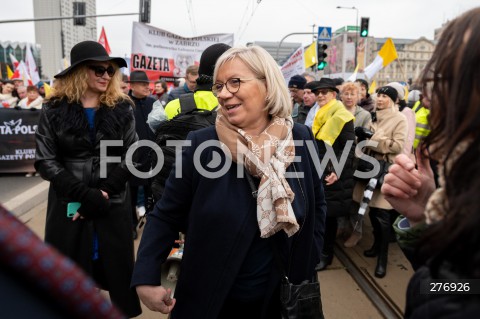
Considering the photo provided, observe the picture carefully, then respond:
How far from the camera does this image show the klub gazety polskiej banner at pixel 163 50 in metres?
7.34

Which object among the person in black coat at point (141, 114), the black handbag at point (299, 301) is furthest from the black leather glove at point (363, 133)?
the black handbag at point (299, 301)

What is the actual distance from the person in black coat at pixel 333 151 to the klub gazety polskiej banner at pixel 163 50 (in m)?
4.18

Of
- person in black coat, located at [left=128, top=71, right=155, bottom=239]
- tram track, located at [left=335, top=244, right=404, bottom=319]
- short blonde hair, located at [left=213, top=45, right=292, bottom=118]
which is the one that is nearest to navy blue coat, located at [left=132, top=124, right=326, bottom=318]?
short blonde hair, located at [left=213, top=45, right=292, bottom=118]

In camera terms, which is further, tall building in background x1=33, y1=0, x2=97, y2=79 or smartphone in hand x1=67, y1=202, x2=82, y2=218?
tall building in background x1=33, y1=0, x2=97, y2=79

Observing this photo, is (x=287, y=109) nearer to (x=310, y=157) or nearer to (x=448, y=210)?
(x=310, y=157)

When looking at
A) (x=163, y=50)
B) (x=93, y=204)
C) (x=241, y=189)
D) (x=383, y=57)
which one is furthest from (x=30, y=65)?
(x=241, y=189)

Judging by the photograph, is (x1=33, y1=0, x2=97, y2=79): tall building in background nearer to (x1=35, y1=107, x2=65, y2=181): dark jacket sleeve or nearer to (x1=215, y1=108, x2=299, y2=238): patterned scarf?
(x1=35, y1=107, x2=65, y2=181): dark jacket sleeve

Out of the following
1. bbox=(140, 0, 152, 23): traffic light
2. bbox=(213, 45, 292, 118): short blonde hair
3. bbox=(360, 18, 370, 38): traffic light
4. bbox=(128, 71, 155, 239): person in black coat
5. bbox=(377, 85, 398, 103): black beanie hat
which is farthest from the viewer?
bbox=(360, 18, 370, 38): traffic light

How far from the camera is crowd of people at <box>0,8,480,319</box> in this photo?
798mm

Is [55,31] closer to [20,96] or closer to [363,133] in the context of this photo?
[20,96]

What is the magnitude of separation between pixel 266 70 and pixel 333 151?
241 cm

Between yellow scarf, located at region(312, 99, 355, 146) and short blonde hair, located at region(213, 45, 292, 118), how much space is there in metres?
2.24

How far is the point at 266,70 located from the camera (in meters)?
1.87

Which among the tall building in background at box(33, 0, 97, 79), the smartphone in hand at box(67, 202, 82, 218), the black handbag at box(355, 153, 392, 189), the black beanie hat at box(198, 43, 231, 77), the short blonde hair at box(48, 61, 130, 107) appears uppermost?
the tall building in background at box(33, 0, 97, 79)
